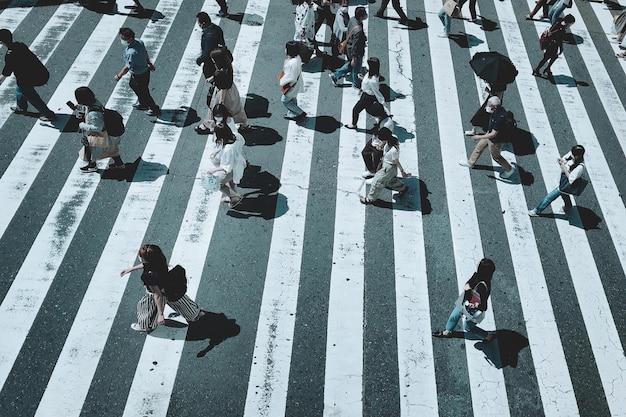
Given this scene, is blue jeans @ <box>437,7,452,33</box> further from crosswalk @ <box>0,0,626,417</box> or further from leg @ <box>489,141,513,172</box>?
leg @ <box>489,141,513,172</box>

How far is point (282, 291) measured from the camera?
8.00 meters

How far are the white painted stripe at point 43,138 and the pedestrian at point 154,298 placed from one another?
10.4 ft

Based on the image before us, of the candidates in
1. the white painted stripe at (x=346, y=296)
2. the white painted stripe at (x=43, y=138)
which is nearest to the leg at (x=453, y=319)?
the white painted stripe at (x=346, y=296)

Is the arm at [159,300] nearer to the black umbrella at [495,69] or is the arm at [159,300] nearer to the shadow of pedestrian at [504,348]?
the shadow of pedestrian at [504,348]

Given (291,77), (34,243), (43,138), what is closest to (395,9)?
(291,77)

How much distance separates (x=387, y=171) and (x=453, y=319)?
2.61 m

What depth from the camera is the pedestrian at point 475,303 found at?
21.2 feet

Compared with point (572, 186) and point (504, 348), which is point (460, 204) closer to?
point (572, 186)

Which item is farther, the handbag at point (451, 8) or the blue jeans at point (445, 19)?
the blue jeans at point (445, 19)

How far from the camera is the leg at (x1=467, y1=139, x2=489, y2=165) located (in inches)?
378

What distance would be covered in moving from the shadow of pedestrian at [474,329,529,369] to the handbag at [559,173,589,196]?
2563 millimetres

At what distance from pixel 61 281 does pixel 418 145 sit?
6775 millimetres

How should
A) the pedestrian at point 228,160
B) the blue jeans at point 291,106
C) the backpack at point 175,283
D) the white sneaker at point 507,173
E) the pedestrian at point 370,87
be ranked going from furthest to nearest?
1. the blue jeans at point 291,106
2. the white sneaker at point 507,173
3. the pedestrian at point 370,87
4. the pedestrian at point 228,160
5. the backpack at point 175,283

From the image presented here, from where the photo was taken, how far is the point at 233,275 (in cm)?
816
